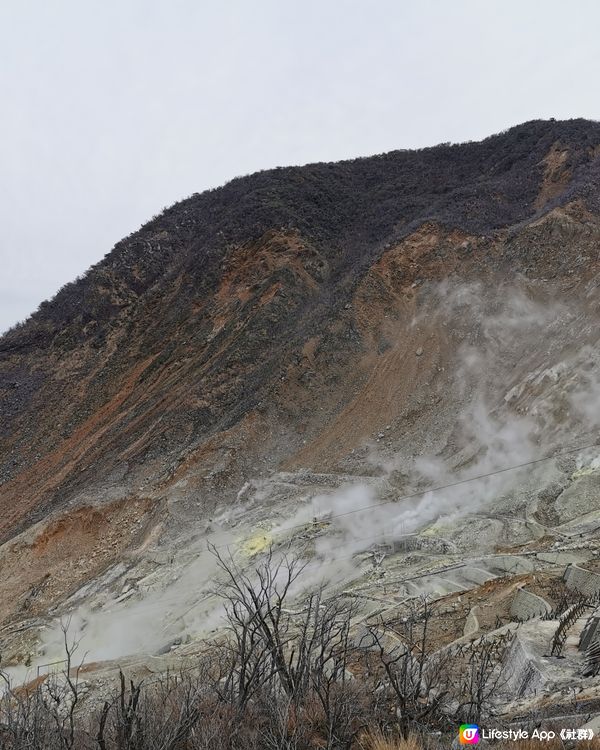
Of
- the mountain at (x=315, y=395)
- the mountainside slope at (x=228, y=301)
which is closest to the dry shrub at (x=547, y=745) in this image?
the mountain at (x=315, y=395)

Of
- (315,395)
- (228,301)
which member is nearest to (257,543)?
(315,395)

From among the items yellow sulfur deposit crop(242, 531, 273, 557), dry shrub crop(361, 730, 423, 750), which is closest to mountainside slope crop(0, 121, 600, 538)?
yellow sulfur deposit crop(242, 531, 273, 557)

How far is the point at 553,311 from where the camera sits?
778 inches

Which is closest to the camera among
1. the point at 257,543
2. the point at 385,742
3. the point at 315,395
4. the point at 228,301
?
the point at 385,742

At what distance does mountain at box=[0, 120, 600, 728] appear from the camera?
13008 mm

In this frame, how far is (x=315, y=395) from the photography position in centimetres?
2041

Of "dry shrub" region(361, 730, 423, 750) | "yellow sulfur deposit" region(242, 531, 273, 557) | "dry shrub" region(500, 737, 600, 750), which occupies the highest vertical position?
"dry shrub" region(361, 730, 423, 750)

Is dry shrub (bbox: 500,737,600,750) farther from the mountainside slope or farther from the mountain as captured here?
the mountainside slope

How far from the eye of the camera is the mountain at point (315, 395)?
13008mm

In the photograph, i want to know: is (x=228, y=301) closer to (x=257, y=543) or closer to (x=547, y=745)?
(x=257, y=543)

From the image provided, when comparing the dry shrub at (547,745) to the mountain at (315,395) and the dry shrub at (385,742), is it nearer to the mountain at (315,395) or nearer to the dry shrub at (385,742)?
the dry shrub at (385,742)

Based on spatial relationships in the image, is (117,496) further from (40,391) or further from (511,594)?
(511,594)

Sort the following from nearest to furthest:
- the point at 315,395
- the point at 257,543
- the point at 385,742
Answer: the point at 385,742 < the point at 257,543 < the point at 315,395

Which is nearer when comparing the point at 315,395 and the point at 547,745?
the point at 547,745
